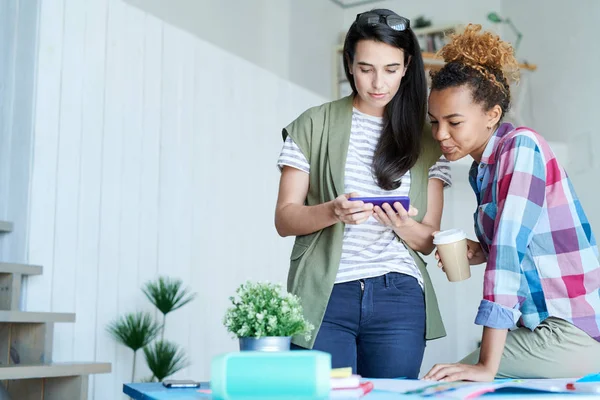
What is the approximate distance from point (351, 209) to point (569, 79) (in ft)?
14.9

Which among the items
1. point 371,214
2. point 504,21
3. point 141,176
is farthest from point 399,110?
point 504,21

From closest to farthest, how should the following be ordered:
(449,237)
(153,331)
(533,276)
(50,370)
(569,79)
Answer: (533,276) → (449,237) → (50,370) → (153,331) → (569,79)

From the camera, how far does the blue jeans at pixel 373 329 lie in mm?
1534

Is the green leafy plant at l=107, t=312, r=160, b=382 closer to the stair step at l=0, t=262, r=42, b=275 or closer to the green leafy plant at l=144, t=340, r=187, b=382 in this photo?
the green leafy plant at l=144, t=340, r=187, b=382

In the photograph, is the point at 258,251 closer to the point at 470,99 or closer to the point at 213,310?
the point at 213,310

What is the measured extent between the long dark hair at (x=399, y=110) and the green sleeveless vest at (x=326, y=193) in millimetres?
52

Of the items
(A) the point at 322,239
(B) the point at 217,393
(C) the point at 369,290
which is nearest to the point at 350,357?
(C) the point at 369,290

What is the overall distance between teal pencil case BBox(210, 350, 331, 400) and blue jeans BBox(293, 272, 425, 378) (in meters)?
0.71

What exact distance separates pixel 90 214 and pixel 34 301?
0.43m

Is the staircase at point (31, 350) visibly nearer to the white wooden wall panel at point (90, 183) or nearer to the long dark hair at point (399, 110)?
the white wooden wall panel at point (90, 183)

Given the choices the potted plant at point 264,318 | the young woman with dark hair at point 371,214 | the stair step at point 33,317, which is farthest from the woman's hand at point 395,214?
the stair step at point 33,317

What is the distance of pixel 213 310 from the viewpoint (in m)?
3.74

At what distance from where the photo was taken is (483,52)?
1.55 m

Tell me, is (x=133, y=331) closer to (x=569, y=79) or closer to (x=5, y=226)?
(x=5, y=226)
